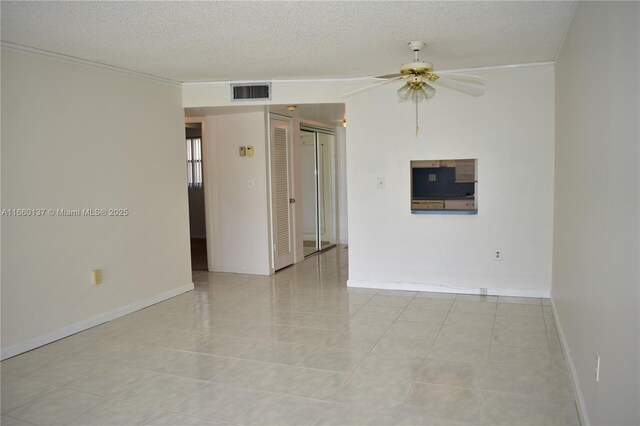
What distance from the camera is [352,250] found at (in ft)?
18.3

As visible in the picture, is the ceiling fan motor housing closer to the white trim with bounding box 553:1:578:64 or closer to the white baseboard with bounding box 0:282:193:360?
the white trim with bounding box 553:1:578:64

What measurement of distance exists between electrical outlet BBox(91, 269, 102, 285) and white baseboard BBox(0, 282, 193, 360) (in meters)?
0.31

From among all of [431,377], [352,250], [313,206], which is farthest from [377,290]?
[313,206]

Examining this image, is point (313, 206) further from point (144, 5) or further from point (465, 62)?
point (144, 5)

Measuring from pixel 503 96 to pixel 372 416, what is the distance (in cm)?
353

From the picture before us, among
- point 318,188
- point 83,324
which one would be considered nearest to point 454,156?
point 318,188

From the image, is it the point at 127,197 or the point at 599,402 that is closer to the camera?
the point at 599,402

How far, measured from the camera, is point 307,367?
11.0 feet

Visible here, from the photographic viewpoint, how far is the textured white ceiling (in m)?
3.07

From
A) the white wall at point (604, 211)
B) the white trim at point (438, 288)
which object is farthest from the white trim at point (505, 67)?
the white trim at point (438, 288)

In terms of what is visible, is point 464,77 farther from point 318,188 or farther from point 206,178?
point 318,188

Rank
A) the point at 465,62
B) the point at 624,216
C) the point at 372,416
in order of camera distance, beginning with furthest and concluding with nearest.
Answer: the point at 465,62, the point at 372,416, the point at 624,216

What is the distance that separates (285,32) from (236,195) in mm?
3259

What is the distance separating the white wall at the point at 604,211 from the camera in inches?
65.5
